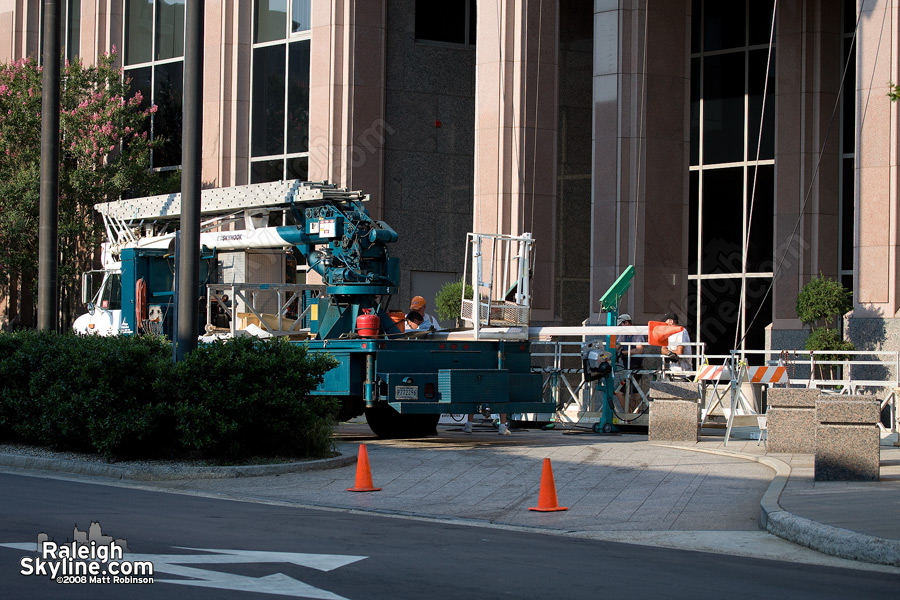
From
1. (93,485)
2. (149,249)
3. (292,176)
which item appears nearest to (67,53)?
(292,176)

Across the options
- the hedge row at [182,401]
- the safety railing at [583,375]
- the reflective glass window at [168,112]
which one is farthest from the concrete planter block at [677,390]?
the reflective glass window at [168,112]

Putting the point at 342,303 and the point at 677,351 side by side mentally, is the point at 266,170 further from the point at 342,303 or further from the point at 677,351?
the point at 677,351

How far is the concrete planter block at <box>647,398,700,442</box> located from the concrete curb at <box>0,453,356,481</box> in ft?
17.9

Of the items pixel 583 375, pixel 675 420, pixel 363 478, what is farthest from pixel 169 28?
pixel 363 478

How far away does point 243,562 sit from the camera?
7.33 metres

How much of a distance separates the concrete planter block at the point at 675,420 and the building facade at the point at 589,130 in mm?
5333

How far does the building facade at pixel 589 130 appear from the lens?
25641mm

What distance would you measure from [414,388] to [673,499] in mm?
5189

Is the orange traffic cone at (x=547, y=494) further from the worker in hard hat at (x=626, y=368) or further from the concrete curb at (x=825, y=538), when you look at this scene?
the worker in hard hat at (x=626, y=368)

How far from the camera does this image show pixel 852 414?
11.9 m

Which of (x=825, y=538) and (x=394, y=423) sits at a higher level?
(x=825, y=538)

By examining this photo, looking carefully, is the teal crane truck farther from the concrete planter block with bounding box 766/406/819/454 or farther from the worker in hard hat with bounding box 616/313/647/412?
the worker in hard hat with bounding box 616/313/647/412

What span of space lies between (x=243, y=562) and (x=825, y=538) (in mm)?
4517

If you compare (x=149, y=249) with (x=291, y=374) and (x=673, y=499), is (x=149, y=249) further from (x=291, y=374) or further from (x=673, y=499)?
(x=673, y=499)
